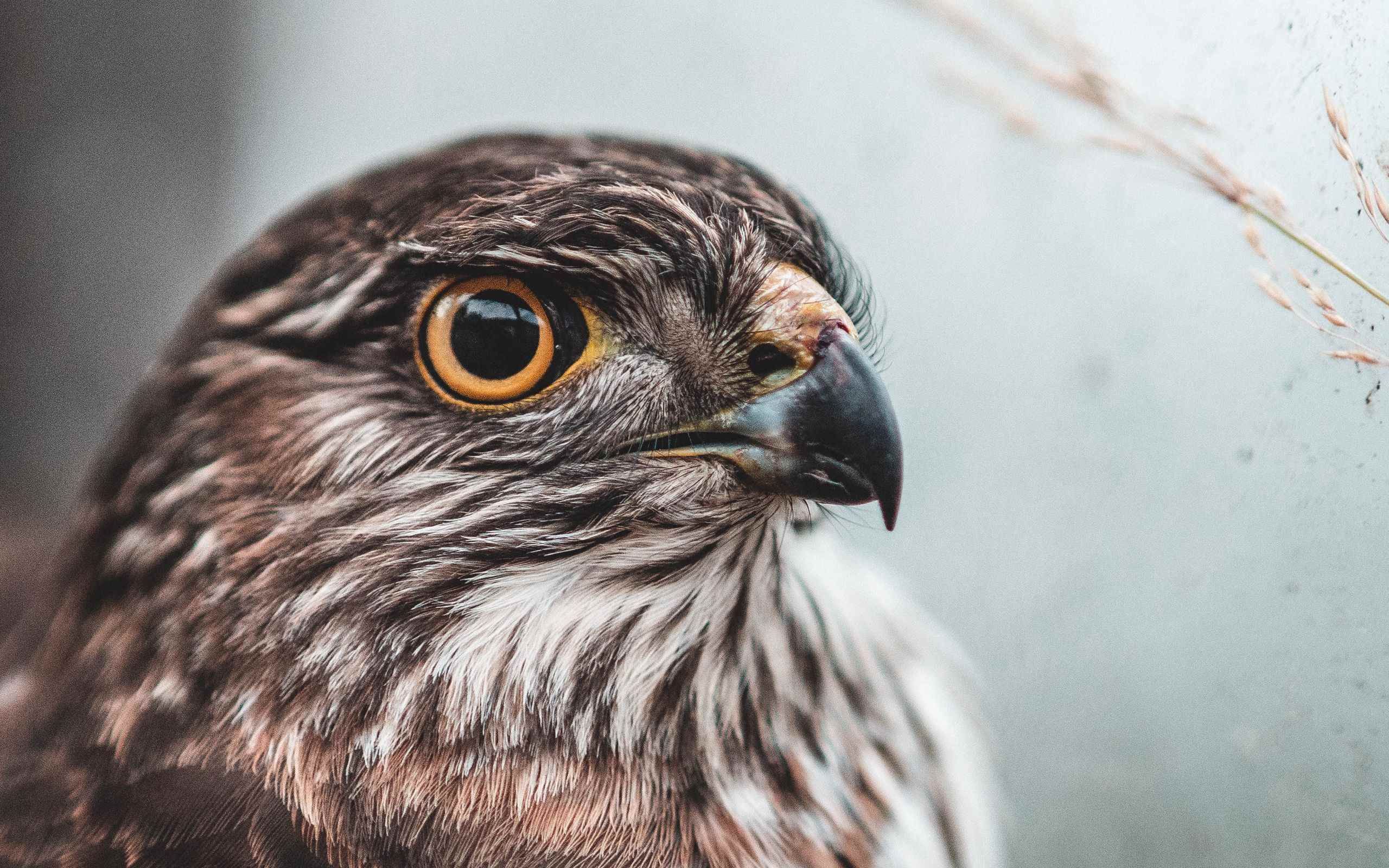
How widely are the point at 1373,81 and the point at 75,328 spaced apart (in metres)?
4.09

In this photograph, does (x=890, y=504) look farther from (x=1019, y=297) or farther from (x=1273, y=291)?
(x=1019, y=297)

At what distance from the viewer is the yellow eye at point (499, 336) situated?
4.25ft

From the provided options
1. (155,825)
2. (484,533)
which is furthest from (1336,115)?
(155,825)

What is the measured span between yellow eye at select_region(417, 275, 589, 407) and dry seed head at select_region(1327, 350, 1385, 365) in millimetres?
862

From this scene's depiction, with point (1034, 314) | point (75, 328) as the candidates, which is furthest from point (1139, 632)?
point (75, 328)

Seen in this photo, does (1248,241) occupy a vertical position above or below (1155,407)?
above

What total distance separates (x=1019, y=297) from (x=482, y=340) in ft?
4.37

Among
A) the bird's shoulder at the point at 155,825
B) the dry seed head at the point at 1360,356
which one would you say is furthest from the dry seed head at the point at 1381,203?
the bird's shoulder at the point at 155,825

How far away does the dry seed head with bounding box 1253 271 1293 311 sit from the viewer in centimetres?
110

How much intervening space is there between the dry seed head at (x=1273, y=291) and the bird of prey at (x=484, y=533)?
1.47 ft

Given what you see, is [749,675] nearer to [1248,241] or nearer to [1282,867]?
[1282,867]

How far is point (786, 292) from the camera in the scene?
50.9 inches

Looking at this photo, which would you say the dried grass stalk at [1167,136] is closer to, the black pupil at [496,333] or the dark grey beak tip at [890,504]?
the dark grey beak tip at [890,504]

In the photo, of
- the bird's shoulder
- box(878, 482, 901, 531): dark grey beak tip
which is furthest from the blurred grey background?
the bird's shoulder
